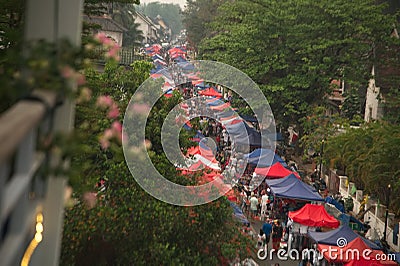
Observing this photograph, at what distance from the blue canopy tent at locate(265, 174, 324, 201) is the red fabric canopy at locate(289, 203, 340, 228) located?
75.3 inches

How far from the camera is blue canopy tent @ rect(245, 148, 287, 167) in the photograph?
23719mm

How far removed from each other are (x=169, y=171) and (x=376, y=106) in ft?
83.4

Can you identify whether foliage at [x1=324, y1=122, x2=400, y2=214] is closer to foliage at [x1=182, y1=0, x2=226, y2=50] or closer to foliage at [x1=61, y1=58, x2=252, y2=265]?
foliage at [x1=61, y1=58, x2=252, y2=265]

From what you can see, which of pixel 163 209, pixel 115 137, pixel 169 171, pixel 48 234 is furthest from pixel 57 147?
pixel 169 171

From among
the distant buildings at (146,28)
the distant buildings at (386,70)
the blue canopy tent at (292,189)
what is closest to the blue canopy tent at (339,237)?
the blue canopy tent at (292,189)

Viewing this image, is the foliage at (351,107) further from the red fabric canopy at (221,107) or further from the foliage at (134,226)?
the foliage at (134,226)

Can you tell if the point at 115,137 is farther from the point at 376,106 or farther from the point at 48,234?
the point at 376,106

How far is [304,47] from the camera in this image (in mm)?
29719

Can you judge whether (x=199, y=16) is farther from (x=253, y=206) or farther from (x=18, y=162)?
(x=18, y=162)

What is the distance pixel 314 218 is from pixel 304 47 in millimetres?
14459

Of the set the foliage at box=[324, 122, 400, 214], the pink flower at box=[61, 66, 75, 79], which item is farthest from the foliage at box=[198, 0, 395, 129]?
the pink flower at box=[61, 66, 75, 79]

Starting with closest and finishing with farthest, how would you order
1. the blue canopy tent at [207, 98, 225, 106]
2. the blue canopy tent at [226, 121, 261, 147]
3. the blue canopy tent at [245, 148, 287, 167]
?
the blue canopy tent at [245, 148, 287, 167] < the blue canopy tent at [226, 121, 261, 147] < the blue canopy tent at [207, 98, 225, 106]

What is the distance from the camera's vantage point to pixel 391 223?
1844 centimetres

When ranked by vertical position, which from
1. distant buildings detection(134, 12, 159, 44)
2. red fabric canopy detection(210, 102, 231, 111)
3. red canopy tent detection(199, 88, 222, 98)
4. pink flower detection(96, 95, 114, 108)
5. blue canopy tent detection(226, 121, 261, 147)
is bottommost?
blue canopy tent detection(226, 121, 261, 147)
